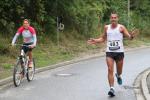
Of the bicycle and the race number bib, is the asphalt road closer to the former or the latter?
the bicycle

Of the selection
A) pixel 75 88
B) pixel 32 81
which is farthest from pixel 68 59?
pixel 75 88

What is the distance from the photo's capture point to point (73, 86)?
47.1 feet

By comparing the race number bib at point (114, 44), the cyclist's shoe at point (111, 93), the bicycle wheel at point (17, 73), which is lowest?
the cyclist's shoe at point (111, 93)

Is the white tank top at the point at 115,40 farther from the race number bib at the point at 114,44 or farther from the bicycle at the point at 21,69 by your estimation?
the bicycle at the point at 21,69

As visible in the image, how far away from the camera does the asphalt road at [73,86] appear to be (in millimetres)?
12445

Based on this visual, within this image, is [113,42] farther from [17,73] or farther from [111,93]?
[17,73]

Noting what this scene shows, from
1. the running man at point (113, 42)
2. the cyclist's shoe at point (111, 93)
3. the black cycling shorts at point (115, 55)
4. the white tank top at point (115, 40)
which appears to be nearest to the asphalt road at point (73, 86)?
the cyclist's shoe at point (111, 93)

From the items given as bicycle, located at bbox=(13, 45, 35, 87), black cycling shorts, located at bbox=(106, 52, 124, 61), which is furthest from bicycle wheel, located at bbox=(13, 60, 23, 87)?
black cycling shorts, located at bbox=(106, 52, 124, 61)

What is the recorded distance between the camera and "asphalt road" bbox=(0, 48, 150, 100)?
12445mm

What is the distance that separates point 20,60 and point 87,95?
10.2 ft

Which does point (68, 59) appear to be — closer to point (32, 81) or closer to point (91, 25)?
point (32, 81)

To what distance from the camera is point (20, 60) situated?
14898mm

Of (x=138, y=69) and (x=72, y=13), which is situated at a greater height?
(x=72, y=13)

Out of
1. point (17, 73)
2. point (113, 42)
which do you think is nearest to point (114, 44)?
point (113, 42)
